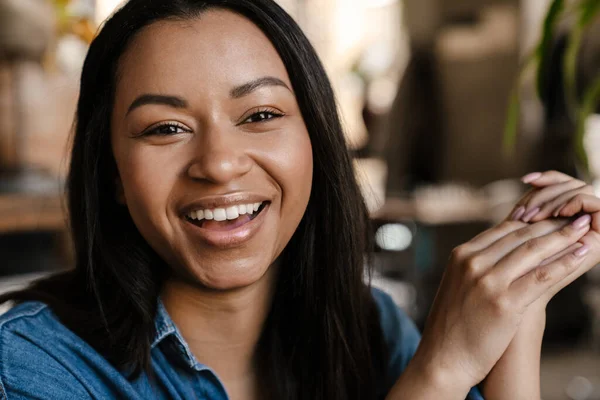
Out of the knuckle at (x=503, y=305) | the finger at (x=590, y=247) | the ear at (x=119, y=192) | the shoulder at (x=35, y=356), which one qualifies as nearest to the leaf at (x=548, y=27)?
the finger at (x=590, y=247)

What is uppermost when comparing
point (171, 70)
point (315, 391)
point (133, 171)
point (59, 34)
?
point (59, 34)

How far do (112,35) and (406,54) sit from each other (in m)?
4.37

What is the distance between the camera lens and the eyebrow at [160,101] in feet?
2.85

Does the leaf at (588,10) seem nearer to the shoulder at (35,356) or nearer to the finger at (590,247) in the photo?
the finger at (590,247)

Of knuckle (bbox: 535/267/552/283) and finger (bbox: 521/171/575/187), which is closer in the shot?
knuckle (bbox: 535/267/552/283)

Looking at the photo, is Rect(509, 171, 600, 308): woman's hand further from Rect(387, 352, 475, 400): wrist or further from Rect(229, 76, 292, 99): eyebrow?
Rect(229, 76, 292, 99): eyebrow

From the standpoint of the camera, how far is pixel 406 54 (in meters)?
5.08

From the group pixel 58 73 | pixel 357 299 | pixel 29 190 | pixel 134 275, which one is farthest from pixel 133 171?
pixel 58 73

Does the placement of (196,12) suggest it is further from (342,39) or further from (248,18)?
(342,39)

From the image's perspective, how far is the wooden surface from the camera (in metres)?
1.84

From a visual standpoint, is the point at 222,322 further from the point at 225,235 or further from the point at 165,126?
the point at 165,126

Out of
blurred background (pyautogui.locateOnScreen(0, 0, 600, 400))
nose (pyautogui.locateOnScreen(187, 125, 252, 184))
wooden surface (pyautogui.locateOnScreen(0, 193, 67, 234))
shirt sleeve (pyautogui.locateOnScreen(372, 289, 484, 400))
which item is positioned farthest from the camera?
blurred background (pyautogui.locateOnScreen(0, 0, 600, 400))

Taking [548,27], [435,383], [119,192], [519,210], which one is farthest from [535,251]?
[119,192]

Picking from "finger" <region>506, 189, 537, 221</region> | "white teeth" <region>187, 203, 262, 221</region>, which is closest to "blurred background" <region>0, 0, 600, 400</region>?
"finger" <region>506, 189, 537, 221</region>
